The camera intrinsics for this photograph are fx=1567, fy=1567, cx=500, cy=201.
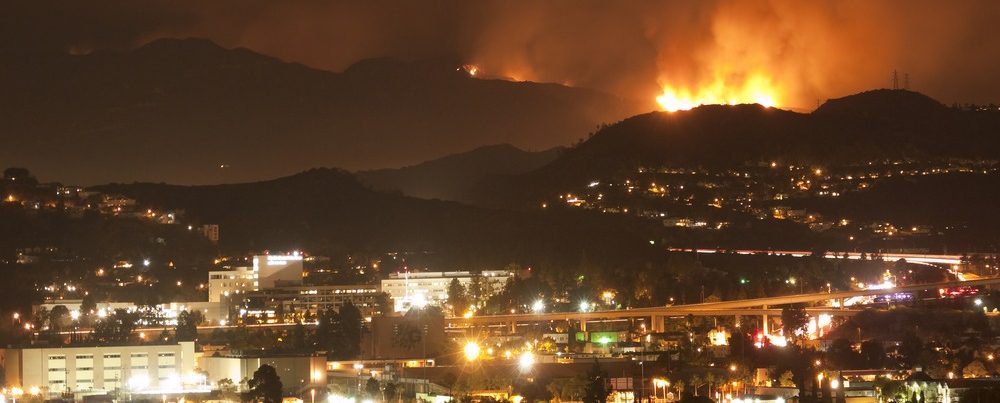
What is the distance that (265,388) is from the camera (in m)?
24.3

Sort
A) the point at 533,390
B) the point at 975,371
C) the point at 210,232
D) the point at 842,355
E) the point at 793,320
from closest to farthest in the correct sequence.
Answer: the point at 533,390 < the point at 975,371 < the point at 842,355 < the point at 793,320 < the point at 210,232

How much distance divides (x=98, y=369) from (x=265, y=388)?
705 cm

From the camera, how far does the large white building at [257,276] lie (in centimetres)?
4491

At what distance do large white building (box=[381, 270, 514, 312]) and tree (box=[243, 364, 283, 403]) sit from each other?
1966 cm

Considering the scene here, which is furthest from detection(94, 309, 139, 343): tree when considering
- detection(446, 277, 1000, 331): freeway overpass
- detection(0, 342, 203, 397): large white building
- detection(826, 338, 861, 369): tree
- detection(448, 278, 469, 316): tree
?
detection(826, 338, 861, 369): tree

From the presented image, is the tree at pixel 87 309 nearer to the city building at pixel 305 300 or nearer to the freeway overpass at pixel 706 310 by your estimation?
the city building at pixel 305 300

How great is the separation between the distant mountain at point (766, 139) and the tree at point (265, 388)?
116ft

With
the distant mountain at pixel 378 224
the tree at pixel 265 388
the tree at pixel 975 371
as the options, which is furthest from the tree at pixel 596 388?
the distant mountain at pixel 378 224

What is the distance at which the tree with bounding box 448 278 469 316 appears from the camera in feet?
135

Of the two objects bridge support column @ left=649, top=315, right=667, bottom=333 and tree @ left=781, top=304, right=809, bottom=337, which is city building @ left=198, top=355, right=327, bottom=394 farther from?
bridge support column @ left=649, top=315, right=667, bottom=333

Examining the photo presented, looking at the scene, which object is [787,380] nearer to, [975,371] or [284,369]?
[975,371]

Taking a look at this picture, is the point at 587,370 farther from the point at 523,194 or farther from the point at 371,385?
the point at 523,194

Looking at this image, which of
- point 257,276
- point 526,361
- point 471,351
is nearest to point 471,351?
point 471,351

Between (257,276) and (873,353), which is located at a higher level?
(257,276)
